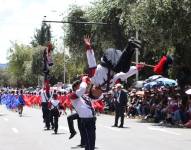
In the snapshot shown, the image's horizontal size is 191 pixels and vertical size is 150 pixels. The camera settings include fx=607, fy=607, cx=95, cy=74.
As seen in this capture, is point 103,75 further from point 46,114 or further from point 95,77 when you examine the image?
point 46,114

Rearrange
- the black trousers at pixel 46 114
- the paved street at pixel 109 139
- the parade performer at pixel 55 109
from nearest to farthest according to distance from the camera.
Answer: the paved street at pixel 109 139, the parade performer at pixel 55 109, the black trousers at pixel 46 114

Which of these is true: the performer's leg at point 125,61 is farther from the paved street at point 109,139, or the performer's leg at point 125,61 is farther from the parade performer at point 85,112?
the paved street at point 109,139

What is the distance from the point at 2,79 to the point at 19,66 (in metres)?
36.2

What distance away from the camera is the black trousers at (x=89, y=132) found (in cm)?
1327

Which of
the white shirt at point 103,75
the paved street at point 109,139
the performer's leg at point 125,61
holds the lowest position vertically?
the paved street at point 109,139

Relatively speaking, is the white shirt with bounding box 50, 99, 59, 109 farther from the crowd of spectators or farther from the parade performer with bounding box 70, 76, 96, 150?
the parade performer with bounding box 70, 76, 96, 150

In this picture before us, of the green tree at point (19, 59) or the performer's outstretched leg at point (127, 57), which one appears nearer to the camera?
the performer's outstretched leg at point (127, 57)

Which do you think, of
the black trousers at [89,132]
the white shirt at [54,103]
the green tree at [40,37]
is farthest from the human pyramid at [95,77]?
the green tree at [40,37]

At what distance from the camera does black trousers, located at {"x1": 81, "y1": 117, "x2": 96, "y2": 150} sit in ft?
43.5

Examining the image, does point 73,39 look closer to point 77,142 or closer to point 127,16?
point 127,16

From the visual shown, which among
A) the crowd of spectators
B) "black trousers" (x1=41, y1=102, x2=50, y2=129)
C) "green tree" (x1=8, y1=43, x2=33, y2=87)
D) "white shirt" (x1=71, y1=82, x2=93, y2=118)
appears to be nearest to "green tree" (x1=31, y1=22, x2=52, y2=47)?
"green tree" (x1=8, y1=43, x2=33, y2=87)

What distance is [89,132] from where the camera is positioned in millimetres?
13305

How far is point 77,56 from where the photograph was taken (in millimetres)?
53219

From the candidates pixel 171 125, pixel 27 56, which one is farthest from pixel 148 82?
pixel 27 56
